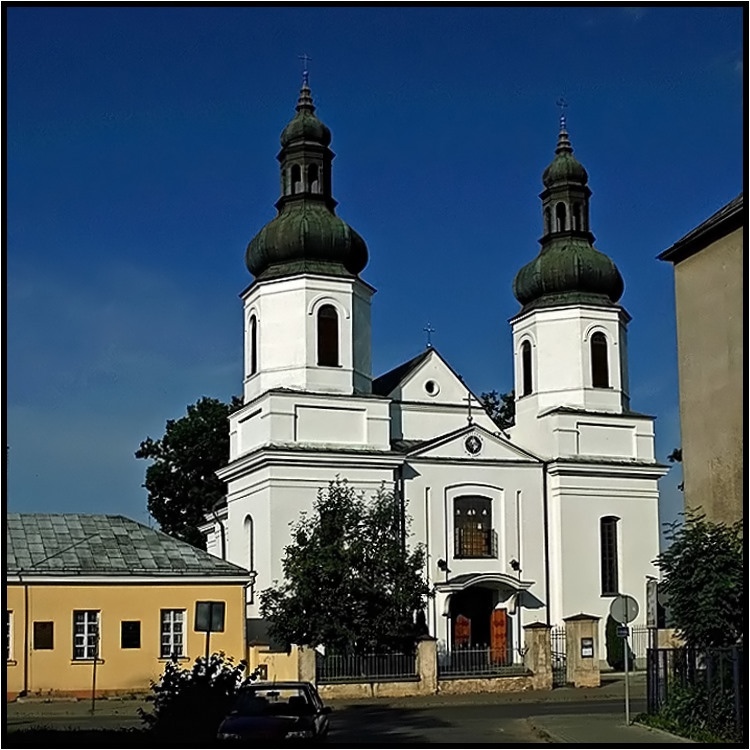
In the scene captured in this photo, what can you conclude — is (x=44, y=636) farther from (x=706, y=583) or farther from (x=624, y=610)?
(x=706, y=583)

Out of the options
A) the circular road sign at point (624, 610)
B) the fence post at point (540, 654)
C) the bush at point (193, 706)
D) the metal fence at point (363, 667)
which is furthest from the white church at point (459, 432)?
the bush at point (193, 706)

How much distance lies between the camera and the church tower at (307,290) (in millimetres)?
39000

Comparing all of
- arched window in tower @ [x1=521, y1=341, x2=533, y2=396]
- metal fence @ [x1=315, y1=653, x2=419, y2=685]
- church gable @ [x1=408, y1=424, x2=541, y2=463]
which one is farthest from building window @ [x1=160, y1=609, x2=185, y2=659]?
arched window in tower @ [x1=521, y1=341, x2=533, y2=396]

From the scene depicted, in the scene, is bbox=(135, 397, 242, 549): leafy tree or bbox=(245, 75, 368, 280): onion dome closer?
Answer: bbox=(245, 75, 368, 280): onion dome

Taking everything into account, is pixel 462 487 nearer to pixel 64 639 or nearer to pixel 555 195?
pixel 555 195

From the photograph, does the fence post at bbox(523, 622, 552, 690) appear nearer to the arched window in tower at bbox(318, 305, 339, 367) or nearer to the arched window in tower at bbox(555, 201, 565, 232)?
the arched window in tower at bbox(318, 305, 339, 367)

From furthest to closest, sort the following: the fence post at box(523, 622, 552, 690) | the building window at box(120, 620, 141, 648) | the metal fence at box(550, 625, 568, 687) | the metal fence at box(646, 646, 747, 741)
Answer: the metal fence at box(550, 625, 568, 687) < the fence post at box(523, 622, 552, 690) < the building window at box(120, 620, 141, 648) < the metal fence at box(646, 646, 747, 741)

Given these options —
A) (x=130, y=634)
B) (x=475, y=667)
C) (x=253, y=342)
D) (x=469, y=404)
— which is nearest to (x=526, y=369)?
(x=469, y=404)

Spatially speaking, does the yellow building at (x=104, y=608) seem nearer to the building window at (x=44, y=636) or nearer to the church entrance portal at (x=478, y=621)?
the building window at (x=44, y=636)

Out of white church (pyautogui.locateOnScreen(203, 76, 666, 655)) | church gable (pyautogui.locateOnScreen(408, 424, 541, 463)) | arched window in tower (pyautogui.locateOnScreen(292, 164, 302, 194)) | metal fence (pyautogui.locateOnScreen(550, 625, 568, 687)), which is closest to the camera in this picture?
metal fence (pyautogui.locateOnScreen(550, 625, 568, 687))

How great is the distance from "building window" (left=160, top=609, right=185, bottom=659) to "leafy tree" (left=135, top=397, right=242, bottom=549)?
23520 millimetres

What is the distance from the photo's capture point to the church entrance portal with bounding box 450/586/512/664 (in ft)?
130

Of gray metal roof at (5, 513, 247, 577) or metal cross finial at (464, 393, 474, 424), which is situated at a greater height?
metal cross finial at (464, 393, 474, 424)

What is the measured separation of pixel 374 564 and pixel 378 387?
13369mm
